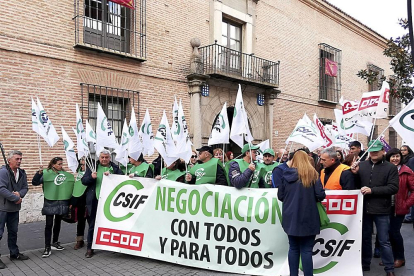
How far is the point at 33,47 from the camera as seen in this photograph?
858 centimetres

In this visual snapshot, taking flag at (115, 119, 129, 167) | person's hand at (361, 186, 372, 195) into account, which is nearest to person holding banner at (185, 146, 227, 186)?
flag at (115, 119, 129, 167)

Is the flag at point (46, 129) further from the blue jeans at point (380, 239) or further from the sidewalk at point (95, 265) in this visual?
the blue jeans at point (380, 239)

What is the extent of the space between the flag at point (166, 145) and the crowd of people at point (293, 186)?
0.38 m

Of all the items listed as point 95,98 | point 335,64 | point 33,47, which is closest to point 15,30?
point 33,47

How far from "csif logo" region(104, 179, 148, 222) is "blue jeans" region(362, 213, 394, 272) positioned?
10.4 feet

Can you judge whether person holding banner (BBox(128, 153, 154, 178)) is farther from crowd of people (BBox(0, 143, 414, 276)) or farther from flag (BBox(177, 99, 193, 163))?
flag (BBox(177, 99, 193, 163))

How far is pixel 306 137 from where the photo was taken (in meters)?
6.37

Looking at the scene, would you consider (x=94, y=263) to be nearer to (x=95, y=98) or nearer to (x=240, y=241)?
(x=240, y=241)

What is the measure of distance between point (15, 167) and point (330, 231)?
4711 mm

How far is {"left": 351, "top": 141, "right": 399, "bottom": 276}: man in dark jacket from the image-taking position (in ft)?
15.0

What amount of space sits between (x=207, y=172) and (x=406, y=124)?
2.79 m

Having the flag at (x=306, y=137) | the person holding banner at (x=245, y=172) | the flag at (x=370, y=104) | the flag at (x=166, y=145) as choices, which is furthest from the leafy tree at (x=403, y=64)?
the flag at (x=166, y=145)

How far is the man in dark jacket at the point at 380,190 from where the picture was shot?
4559 mm

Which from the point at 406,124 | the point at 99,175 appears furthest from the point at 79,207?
the point at 406,124
